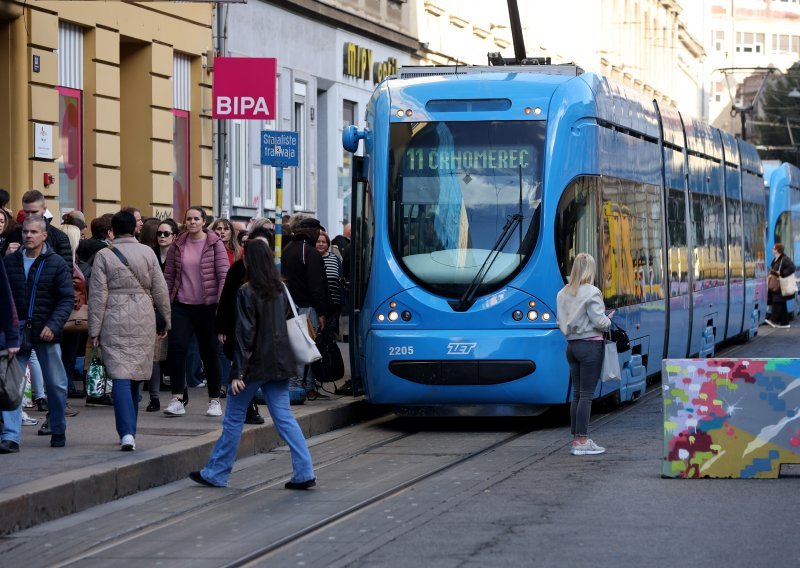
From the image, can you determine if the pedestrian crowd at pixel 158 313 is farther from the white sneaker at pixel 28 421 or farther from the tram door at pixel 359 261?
the tram door at pixel 359 261

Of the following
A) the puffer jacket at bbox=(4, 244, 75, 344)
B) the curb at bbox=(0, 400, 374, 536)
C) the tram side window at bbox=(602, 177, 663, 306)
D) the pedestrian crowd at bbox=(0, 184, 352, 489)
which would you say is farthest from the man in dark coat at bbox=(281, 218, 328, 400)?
the puffer jacket at bbox=(4, 244, 75, 344)

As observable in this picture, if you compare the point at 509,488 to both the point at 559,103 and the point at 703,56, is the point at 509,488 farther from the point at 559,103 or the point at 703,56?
the point at 703,56

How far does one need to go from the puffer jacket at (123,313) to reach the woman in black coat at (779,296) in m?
23.9

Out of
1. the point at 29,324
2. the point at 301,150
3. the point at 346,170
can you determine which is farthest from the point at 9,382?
the point at 346,170

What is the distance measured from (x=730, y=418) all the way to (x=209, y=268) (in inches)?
201

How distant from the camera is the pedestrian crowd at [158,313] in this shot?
11055mm

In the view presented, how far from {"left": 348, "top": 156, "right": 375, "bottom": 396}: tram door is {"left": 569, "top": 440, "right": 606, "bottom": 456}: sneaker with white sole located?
2740 mm

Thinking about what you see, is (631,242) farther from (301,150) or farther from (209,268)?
(301,150)

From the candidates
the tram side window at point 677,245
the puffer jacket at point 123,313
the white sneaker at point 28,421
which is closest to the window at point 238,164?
the tram side window at point 677,245

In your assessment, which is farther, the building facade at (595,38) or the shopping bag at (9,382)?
the building facade at (595,38)

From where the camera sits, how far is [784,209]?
3781cm

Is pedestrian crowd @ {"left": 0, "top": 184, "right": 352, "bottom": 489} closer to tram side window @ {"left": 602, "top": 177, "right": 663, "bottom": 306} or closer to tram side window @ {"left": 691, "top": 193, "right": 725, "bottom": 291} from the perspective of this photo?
tram side window @ {"left": 602, "top": 177, "right": 663, "bottom": 306}

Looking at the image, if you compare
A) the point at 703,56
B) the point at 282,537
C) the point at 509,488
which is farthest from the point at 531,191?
the point at 703,56

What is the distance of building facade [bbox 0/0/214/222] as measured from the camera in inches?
781
